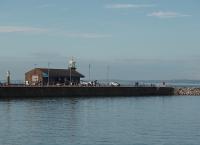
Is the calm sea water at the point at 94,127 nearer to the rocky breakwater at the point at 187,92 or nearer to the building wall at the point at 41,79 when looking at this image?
the building wall at the point at 41,79

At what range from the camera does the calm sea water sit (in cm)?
4394

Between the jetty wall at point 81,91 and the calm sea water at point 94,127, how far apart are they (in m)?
21.6

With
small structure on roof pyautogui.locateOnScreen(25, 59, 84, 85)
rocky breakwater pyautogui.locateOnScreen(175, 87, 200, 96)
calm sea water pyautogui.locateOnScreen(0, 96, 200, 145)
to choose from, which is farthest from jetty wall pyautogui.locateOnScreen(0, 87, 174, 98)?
calm sea water pyautogui.locateOnScreen(0, 96, 200, 145)

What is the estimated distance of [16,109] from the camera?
71.6 m

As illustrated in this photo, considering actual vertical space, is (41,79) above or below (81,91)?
above

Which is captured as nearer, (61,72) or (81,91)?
(81,91)

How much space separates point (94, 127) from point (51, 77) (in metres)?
58.5

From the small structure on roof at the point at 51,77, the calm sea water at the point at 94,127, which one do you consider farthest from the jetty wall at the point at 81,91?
the calm sea water at the point at 94,127

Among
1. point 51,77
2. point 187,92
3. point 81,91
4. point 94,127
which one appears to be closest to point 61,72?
point 51,77

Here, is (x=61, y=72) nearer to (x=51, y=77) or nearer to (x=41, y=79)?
(x=51, y=77)

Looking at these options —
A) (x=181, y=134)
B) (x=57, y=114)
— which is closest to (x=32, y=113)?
(x=57, y=114)

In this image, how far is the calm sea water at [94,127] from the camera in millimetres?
43938

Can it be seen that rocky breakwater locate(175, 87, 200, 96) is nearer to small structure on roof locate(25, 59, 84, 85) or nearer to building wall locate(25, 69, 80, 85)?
small structure on roof locate(25, 59, 84, 85)

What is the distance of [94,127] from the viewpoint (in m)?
52.8
